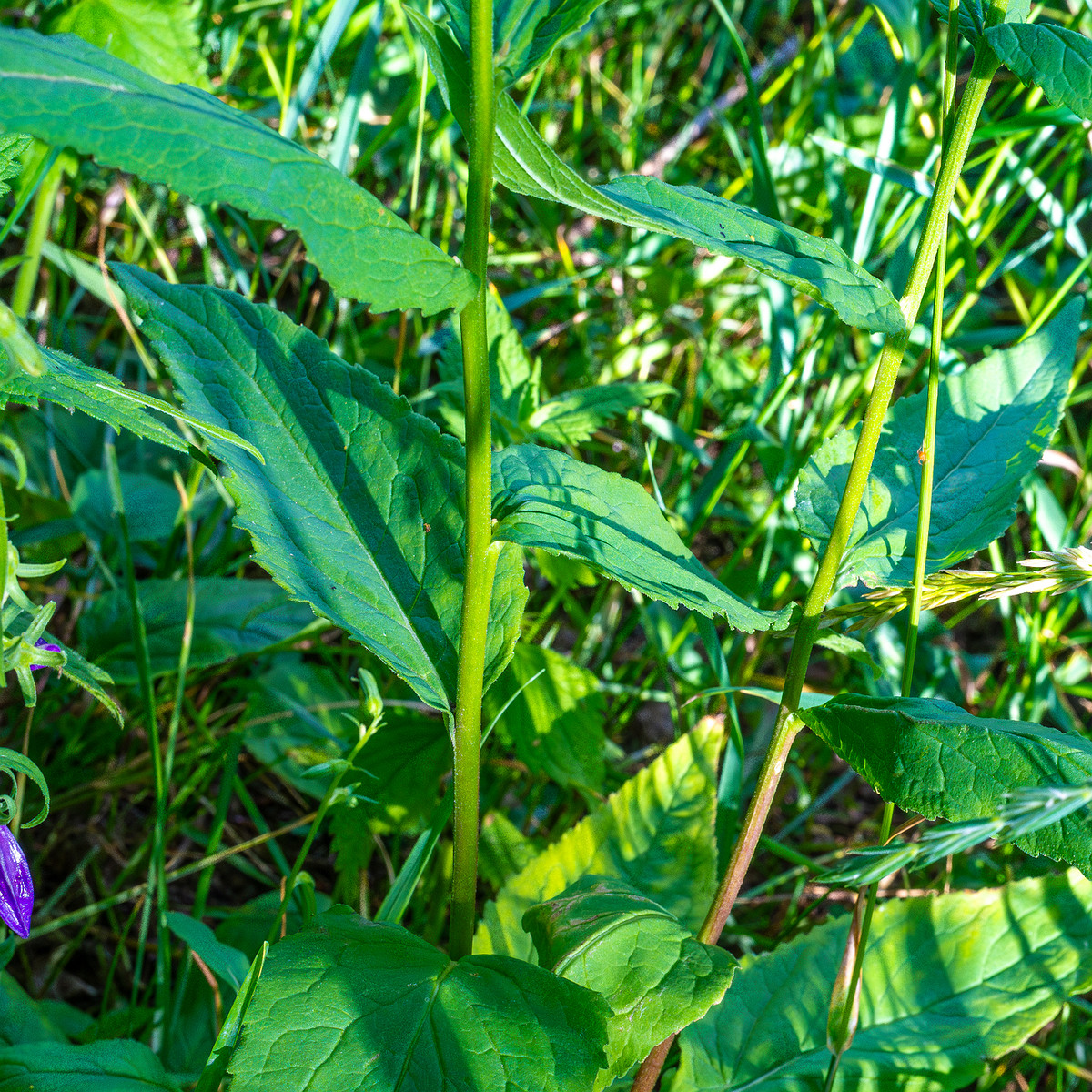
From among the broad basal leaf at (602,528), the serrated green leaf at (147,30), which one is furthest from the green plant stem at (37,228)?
the broad basal leaf at (602,528)

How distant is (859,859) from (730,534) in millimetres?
1945

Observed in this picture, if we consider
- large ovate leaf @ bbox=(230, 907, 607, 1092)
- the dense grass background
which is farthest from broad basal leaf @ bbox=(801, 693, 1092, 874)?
large ovate leaf @ bbox=(230, 907, 607, 1092)

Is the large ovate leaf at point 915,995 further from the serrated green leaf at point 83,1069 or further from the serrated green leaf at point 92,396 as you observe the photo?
the serrated green leaf at point 92,396

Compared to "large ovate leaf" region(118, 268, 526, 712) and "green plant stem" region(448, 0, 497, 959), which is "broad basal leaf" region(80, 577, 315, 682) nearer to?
"large ovate leaf" region(118, 268, 526, 712)

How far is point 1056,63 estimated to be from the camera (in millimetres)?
953

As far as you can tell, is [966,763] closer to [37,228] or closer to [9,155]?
[9,155]

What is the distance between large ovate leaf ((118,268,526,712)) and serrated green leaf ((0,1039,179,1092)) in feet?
1.77

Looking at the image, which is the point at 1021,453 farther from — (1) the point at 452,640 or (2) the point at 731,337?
(2) the point at 731,337

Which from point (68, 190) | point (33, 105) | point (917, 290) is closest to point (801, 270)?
point (917, 290)

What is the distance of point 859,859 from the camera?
0.89 meters

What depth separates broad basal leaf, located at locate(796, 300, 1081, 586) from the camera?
1.23 meters

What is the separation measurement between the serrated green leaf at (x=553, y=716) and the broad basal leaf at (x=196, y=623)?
0.40 m

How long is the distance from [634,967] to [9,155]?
1142 mm

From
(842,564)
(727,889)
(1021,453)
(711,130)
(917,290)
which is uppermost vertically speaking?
(711,130)
